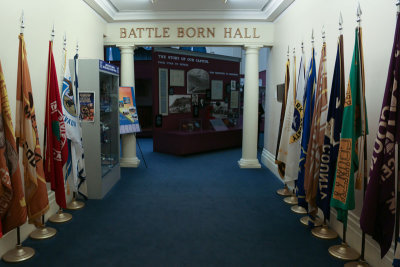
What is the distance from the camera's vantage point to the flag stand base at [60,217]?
135 inches

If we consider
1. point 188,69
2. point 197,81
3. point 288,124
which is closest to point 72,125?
point 288,124

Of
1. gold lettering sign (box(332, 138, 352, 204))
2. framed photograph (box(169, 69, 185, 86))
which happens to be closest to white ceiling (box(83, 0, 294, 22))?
framed photograph (box(169, 69, 185, 86))

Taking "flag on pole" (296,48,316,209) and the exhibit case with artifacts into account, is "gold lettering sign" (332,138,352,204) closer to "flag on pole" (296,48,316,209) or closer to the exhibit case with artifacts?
"flag on pole" (296,48,316,209)

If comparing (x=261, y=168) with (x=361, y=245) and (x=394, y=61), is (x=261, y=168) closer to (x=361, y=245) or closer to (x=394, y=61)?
(x=361, y=245)

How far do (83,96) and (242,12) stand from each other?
326 cm

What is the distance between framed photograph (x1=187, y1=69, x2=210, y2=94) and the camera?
8328mm

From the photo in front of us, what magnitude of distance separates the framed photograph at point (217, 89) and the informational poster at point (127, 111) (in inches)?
136

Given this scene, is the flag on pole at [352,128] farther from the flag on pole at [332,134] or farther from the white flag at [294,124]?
the white flag at [294,124]

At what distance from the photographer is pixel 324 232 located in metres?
3.16

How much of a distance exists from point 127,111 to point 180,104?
8.66 feet

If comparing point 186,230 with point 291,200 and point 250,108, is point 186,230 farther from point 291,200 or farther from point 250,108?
point 250,108

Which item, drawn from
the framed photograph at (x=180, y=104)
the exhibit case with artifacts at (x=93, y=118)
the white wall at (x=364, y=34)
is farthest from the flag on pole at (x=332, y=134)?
the framed photograph at (x=180, y=104)

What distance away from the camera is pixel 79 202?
13.2 ft

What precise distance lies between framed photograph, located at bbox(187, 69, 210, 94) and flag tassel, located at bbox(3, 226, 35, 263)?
240 inches
